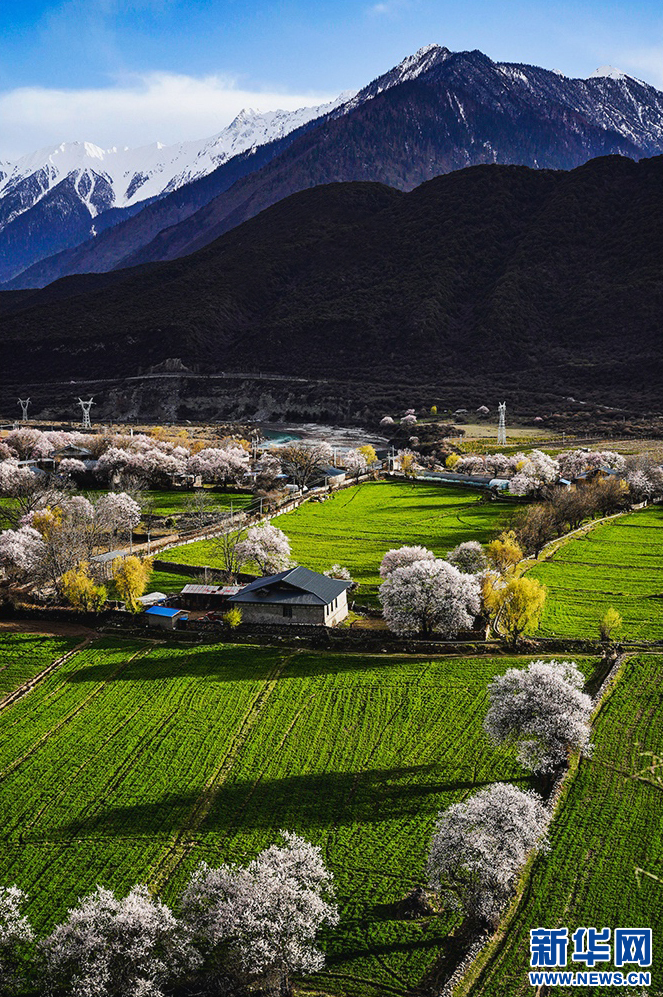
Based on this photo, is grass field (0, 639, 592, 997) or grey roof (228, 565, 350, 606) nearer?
grass field (0, 639, 592, 997)

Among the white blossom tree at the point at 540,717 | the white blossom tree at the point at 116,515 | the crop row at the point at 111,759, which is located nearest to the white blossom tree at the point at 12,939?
the crop row at the point at 111,759

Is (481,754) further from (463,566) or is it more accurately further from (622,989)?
(463,566)

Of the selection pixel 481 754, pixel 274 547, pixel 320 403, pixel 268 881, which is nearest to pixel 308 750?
pixel 481 754

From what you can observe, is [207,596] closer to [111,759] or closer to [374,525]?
[111,759]

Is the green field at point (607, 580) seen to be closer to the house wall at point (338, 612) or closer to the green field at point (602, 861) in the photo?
the house wall at point (338, 612)

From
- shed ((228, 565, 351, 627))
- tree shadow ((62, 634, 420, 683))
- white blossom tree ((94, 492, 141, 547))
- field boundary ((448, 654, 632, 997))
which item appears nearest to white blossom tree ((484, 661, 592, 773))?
field boundary ((448, 654, 632, 997))

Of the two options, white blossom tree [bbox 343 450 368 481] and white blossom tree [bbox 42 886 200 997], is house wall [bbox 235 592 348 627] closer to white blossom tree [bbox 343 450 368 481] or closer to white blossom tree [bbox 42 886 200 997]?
white blossom tree [bbox 42 886 200 997]
